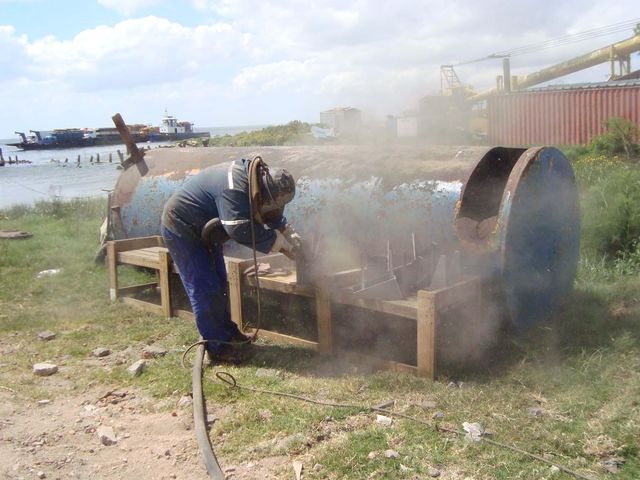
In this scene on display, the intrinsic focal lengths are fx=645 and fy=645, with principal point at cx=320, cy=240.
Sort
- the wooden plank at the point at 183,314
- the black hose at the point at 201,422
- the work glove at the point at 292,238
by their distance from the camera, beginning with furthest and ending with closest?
the wooden plank at the point at 183,314 < the work glove at the point at 292,238 < the black hose at the point at 201,422

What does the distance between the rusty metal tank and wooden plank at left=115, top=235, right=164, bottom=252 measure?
2103 millimetres

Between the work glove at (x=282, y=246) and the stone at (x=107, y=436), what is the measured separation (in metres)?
1.64

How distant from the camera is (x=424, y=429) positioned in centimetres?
358

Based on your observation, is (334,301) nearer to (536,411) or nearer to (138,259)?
(536,411)

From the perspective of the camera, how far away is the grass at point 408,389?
3.29 m

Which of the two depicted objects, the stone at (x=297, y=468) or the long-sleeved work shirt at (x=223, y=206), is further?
the long-sleeved work shirt at (x=223, y=206)

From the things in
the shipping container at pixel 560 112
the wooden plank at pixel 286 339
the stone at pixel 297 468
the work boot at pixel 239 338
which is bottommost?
the stone at pixel 297 468

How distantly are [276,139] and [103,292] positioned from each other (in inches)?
666

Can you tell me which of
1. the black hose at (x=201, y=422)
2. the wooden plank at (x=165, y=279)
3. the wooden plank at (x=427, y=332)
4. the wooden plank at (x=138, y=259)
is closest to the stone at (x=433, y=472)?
the black hose at (x=201, y=422)

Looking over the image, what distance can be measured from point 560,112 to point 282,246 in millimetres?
18598

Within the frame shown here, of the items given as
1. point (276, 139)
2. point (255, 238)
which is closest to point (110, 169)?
point (276, 139)

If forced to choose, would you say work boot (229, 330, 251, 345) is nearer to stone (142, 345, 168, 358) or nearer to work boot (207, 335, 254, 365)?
work boot (207, 335, 254, 365)

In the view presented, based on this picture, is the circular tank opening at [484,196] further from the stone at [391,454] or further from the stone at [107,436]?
the stone at [107,436]

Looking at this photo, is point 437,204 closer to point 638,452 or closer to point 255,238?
point 255,238
